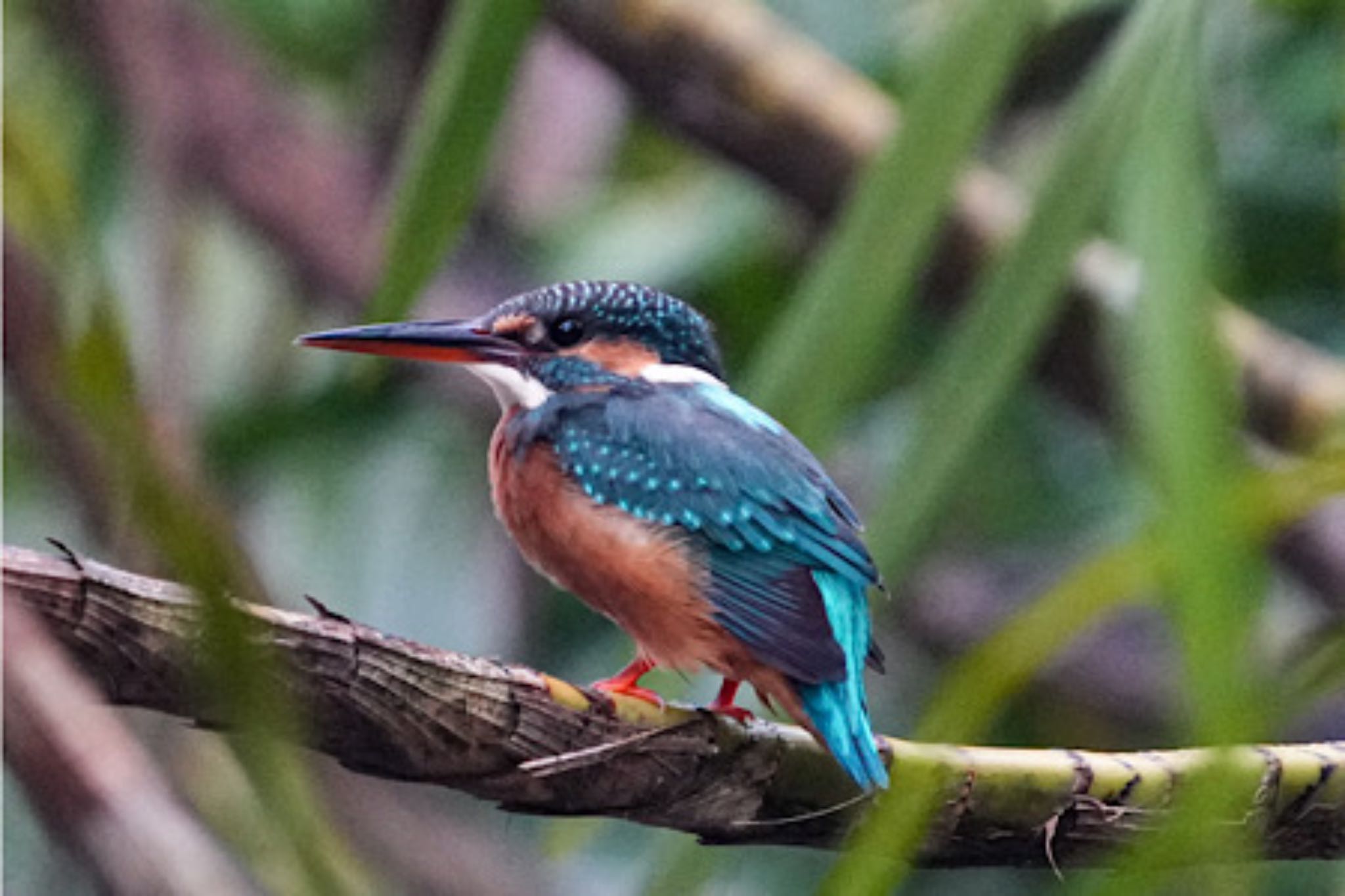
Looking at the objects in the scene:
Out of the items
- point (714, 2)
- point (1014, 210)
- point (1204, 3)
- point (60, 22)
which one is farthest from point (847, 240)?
point (60, 22)

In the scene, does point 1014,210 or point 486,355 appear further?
point 1014,210

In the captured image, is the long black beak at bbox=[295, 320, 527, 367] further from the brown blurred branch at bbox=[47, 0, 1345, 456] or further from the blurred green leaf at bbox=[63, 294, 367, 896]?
the brown blurred branch at bbox=[47, 0, 1345, 456]

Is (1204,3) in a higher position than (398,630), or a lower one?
higher

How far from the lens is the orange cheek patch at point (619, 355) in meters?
1.68

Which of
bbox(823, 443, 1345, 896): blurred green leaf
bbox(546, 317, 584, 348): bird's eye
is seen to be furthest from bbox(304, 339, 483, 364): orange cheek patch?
bbox(823, 443, 1345, 896): blurred green leaf

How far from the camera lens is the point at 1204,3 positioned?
1.61 meters

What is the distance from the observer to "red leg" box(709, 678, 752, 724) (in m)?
1.43

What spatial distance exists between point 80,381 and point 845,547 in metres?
0.71

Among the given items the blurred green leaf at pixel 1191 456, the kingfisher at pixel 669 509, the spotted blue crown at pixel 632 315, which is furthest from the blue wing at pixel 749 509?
the blurred green leaf at pixel 1191 456

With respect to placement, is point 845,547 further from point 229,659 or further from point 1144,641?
point 1144,641

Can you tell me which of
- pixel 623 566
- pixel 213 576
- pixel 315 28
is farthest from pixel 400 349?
pixel 315 28

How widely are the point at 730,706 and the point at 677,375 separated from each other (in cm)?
30

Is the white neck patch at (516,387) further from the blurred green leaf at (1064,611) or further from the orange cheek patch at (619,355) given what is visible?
the blurred green leaf at (1064,611)

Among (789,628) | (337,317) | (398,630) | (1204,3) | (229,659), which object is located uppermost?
(1204,3)
